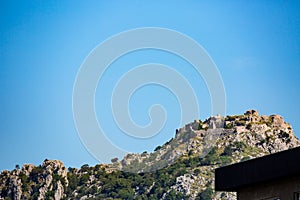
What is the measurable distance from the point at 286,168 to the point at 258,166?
1541 millimetres

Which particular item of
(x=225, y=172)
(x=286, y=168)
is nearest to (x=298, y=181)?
(x=286, y=168)

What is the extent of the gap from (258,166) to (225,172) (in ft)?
6.05

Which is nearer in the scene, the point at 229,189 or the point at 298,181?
the point at 298,181

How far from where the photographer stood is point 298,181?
31969 millimetres

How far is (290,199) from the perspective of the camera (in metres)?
32.2

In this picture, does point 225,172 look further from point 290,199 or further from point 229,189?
point 290,199

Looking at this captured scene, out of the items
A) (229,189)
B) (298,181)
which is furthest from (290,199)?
(229,189)

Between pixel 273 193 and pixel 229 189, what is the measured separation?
2.20 meters

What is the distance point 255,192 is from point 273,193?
1099 mm

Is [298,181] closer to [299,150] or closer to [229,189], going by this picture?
[299,150]

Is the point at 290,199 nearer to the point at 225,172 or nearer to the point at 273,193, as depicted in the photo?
the point at 273,193

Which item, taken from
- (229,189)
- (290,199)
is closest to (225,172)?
(229,189)

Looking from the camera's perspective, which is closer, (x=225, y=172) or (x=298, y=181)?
(x=298, y=181)

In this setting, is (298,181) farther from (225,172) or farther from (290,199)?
(225,172)
